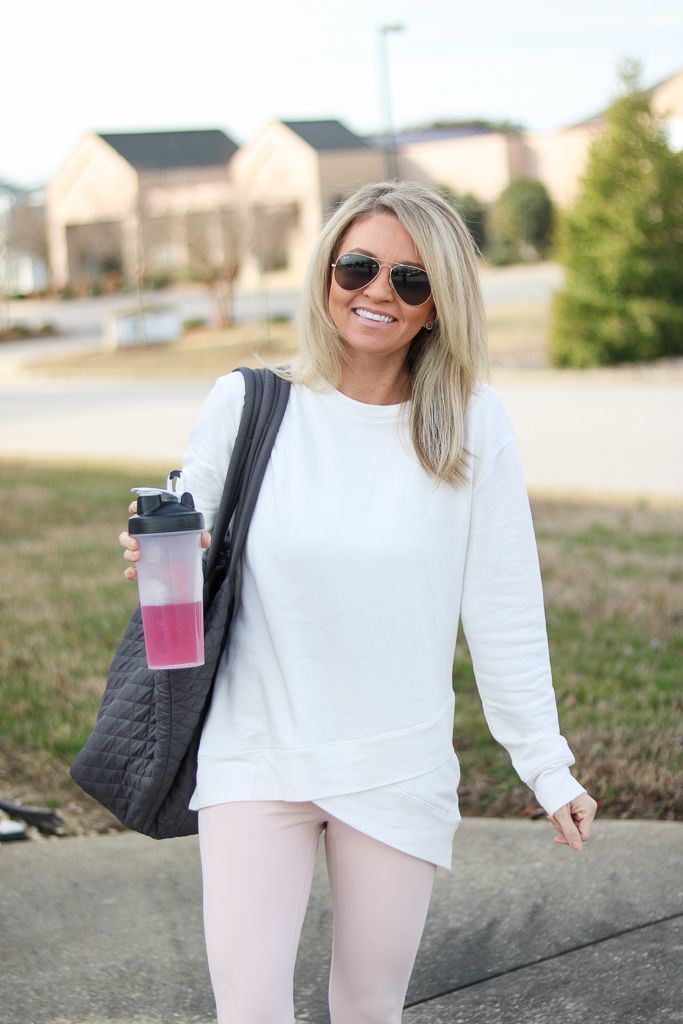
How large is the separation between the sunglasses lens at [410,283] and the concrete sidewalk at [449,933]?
161 cm

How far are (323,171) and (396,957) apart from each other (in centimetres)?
5065

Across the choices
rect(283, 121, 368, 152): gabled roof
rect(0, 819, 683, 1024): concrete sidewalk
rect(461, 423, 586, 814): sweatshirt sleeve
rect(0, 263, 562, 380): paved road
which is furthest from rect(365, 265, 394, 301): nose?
rect(283, 121, 368, 152): gabled roof

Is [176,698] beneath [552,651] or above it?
above

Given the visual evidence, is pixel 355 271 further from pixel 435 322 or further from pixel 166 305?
pixel 166 305

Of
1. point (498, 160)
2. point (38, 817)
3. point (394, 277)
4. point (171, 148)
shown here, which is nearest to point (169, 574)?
point (394, 277)

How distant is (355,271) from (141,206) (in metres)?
33.2

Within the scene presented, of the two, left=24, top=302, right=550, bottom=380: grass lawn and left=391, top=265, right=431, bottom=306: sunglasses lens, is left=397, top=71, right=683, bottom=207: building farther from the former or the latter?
left=391, top=265, right=431, bottom=306: sunglasses lens

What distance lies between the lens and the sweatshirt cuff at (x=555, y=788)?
2312mm

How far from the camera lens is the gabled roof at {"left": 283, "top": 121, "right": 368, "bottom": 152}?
5250cm

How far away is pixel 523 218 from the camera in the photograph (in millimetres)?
48188

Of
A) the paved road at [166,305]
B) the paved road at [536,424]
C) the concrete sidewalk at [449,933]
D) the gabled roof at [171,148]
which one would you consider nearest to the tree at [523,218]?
the paved road at [166,305]

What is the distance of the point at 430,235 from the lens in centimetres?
238

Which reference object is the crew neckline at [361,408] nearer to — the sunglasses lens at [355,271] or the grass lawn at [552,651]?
the sunglasses lens at [355,271]

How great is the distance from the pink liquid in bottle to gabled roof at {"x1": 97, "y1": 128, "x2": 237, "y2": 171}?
173 ft
